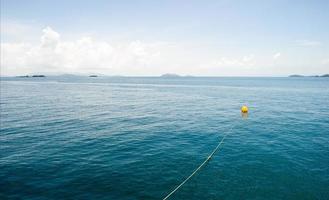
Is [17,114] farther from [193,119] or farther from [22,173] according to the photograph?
[193,119]

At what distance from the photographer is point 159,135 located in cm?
3347

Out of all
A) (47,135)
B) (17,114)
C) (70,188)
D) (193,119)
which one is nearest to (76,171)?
(70,188)

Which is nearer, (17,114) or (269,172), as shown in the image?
(269,172)

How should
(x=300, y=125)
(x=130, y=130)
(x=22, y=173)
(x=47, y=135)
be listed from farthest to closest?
(x=300, y=125) → (x=130, y=130) → (x=47, y=135) → (x=22, y=173)

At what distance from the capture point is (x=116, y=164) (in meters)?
23.3

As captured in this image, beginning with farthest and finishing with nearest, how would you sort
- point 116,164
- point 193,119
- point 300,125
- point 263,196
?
point 193,119
point 300,125
point 116,164
point 263,196

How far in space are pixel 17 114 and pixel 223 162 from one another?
45389 mm

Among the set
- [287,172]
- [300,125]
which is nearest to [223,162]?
[287,172]

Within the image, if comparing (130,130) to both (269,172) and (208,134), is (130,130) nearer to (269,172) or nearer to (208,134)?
(208,134)

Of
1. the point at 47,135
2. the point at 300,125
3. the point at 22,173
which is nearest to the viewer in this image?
the point at 22,173

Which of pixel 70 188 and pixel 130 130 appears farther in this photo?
pixel 130 130

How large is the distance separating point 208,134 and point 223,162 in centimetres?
1022

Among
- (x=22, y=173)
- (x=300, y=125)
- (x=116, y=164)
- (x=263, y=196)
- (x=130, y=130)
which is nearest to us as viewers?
(x=263, y=196)

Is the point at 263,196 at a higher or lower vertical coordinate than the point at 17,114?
lower
